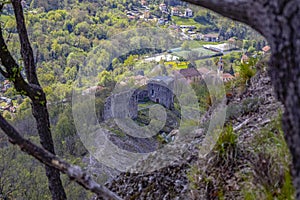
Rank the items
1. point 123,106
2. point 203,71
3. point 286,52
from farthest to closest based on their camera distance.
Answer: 1. point 203,71
2. point 123,106
3. point 286,52

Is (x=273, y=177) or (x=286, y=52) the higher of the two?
(x=286, y=52)

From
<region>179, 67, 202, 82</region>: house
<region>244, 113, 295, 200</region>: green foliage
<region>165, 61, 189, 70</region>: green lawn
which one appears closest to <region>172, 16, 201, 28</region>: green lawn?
<region>165, 61, 189, 70</region>: green lawn

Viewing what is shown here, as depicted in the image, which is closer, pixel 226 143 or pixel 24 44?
pixel 226 143

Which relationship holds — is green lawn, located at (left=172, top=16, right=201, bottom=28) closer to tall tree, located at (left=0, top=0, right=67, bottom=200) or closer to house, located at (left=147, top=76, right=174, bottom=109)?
house, located at (left=147, top=76, right=174, bottom=109)

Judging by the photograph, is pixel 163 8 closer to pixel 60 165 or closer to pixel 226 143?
pixel 226 143

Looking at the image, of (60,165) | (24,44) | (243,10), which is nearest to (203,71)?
(24,44)

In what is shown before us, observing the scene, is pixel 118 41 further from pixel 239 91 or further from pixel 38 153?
pixel 38 153

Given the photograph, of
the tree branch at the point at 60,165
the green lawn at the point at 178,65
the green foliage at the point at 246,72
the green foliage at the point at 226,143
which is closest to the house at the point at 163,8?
the green lawn at the point at 178,65
